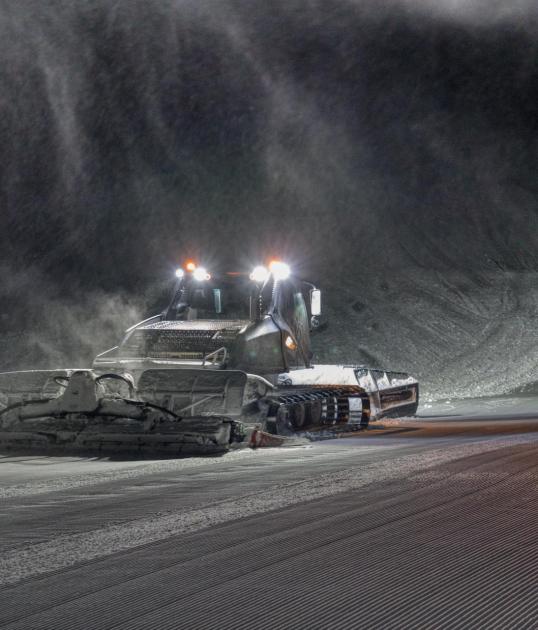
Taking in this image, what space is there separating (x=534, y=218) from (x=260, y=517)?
4050cm

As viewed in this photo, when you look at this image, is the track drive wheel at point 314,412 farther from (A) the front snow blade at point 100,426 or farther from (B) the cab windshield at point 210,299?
(B) the cab windshield at point 210,299

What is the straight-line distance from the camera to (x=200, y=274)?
13.9 meters

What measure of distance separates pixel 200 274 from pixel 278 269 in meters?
1.40

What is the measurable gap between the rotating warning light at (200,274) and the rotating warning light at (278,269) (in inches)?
47.9

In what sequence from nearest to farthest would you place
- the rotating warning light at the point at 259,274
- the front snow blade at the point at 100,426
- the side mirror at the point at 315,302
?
the front snow blade at the point at 100,426 < the rotating warning light at the point at 259,274 < the side mirror at the point at 315,302

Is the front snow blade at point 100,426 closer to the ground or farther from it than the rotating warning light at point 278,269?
closer to the ground

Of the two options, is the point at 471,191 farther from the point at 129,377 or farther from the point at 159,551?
the point at 159,551

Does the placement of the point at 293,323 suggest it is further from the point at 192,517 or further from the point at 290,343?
the point at 192,517

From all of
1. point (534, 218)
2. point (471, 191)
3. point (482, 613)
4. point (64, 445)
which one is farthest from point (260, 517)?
point (471, 191)

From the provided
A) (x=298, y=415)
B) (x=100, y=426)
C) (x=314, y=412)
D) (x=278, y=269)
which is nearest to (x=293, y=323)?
(x=278, y=269)

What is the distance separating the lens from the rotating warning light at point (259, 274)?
13.0 meters

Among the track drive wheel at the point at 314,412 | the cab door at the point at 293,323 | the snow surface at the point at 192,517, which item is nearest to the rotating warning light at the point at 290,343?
the cab door at the point at 293,323

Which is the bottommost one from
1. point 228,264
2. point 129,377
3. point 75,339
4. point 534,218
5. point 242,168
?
point 129,377

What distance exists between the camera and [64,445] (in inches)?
385
